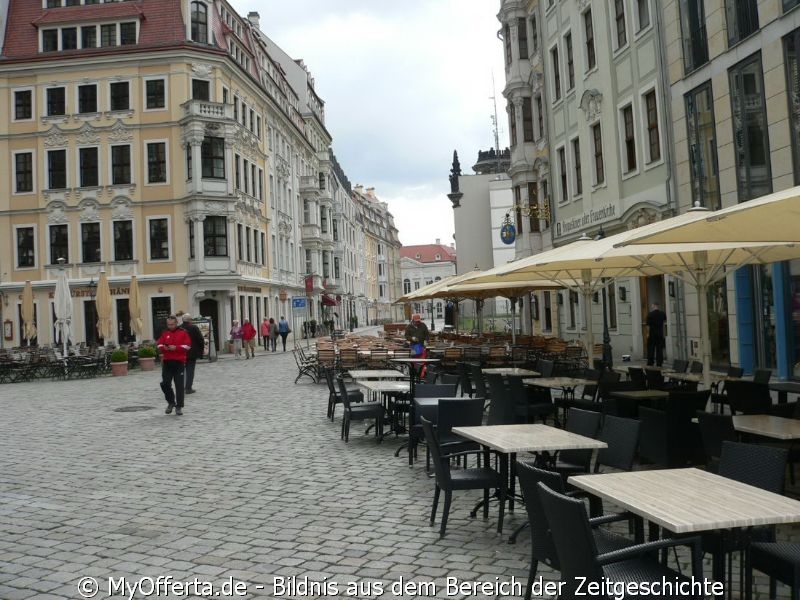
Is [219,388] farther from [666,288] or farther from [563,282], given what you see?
[666,288]

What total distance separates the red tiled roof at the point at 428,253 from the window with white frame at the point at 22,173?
111204 mm

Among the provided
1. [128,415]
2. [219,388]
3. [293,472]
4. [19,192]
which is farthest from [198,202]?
[293,472]

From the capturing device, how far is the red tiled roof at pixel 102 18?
3894 centimetres

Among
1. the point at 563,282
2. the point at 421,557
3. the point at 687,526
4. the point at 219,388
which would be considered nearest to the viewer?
the point at 687,526

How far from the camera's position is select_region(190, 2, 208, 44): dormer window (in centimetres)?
3956

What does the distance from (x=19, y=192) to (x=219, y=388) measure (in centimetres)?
2696

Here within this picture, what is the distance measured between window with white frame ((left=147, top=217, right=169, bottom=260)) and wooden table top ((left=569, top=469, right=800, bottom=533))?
37.1 metres

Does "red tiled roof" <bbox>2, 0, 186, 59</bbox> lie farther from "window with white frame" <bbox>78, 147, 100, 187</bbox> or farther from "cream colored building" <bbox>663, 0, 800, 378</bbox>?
"cream colored building" <bbox>663, 0, 800, 378</bbox>

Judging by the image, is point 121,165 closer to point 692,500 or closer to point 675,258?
point 675,258

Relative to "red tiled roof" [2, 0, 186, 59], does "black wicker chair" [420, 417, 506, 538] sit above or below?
below

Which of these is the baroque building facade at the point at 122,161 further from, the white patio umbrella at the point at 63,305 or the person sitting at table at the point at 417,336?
the person sitting at table at the point at 417,336

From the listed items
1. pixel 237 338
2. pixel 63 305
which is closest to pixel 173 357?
pixel 63 305

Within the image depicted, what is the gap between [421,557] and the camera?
5.51 meters

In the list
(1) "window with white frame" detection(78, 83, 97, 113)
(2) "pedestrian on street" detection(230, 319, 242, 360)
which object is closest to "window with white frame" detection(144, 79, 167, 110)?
(1) "window with white frame" detection(78, 83, 97, 113)
